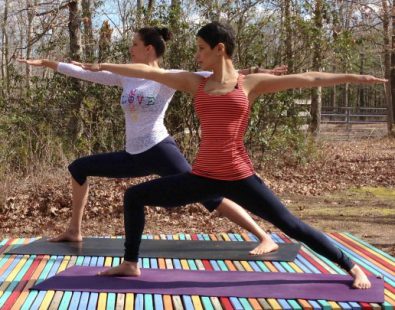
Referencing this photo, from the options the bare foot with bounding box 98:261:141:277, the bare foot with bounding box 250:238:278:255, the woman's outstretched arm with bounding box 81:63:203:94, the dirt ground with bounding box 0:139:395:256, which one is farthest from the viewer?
the dirt ground with bounding box 0:139:395:256

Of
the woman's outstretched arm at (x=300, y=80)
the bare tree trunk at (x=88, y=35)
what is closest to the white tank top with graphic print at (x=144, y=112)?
the woman's outstretched arm at (x=300, y=80)

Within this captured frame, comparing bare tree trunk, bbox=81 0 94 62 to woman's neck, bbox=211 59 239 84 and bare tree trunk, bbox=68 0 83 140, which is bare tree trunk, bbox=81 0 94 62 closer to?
→ bare tree trunk, bbox=68 0 83 140

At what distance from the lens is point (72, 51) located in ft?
37.2

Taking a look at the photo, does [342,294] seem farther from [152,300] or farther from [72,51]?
[72,51]

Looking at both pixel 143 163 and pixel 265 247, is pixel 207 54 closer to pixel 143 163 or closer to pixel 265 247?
pixel 143 163

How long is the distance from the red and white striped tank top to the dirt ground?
3.34 metres

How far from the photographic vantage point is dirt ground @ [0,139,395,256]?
7418mm

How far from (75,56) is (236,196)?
8.15 m

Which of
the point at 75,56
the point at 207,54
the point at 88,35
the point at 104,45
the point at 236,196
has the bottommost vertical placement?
the point at 236,196

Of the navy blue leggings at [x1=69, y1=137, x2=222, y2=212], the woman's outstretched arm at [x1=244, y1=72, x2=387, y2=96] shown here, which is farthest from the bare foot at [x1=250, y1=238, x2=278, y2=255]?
the woman's outstretched arm at [x1=244, y1=72, x2=387, y2=96]

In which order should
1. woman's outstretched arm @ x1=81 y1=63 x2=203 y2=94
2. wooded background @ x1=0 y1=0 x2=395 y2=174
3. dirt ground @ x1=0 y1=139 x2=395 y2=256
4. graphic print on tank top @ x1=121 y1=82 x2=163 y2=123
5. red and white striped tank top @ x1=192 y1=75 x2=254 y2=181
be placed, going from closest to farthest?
red and white striped tank top @ x1=192 y1=75 x2=254 y2=181
woman's outstretched arm @ x1=81 y1=63 x2=203 y2=94
graphic print on tank top @ x1=121 y1=82 x2=163 y2=123
dirt ground @ x1=0 y1=139 x2=395 y2=256
wooded background @ x1=0 y1=0 x2=395 y2=174

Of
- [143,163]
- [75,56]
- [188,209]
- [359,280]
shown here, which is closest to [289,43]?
[75,56]

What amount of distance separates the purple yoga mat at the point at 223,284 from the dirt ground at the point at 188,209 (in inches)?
103

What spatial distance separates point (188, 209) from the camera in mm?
8188
